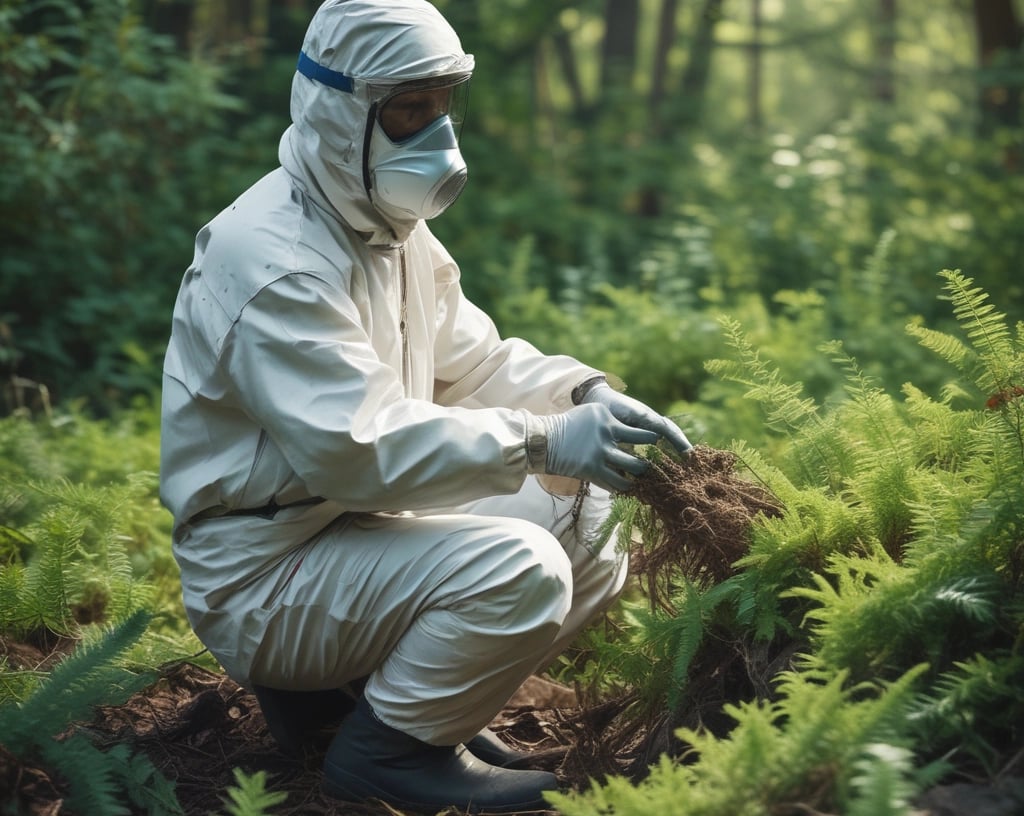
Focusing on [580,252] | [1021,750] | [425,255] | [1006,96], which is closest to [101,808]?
[425,255]

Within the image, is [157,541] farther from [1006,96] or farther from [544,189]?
[1006,96]

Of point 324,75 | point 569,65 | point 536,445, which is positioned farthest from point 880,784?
point 569,65

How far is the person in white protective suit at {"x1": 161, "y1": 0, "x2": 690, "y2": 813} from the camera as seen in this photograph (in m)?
2.93

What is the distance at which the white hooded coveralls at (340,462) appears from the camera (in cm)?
292

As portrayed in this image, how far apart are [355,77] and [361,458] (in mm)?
1008

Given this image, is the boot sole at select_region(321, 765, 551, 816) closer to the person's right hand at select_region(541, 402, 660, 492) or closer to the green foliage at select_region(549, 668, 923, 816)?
the green foliage at select_region(549, 668, 923, 816)

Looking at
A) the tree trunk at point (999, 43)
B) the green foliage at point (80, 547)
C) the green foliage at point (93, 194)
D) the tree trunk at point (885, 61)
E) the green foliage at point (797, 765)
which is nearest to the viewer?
the green foliage at point (797, 765)

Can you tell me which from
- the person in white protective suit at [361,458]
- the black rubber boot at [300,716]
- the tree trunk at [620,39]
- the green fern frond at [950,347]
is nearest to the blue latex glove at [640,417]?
the person in white protective suit at [361,458]

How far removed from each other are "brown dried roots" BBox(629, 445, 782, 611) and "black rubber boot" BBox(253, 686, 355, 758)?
1004 mm

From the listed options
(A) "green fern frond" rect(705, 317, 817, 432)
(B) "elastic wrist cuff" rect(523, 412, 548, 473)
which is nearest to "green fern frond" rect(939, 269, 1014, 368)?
(A) "green fern frond" rect(705, 317, 817, 432)

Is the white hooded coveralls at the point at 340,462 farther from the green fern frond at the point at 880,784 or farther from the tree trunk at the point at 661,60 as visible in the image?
the tree trunk at the point at 661,60

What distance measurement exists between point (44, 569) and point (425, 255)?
1.59 m

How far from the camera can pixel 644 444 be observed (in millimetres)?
3123

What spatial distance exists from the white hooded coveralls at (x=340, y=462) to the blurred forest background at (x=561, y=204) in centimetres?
204
